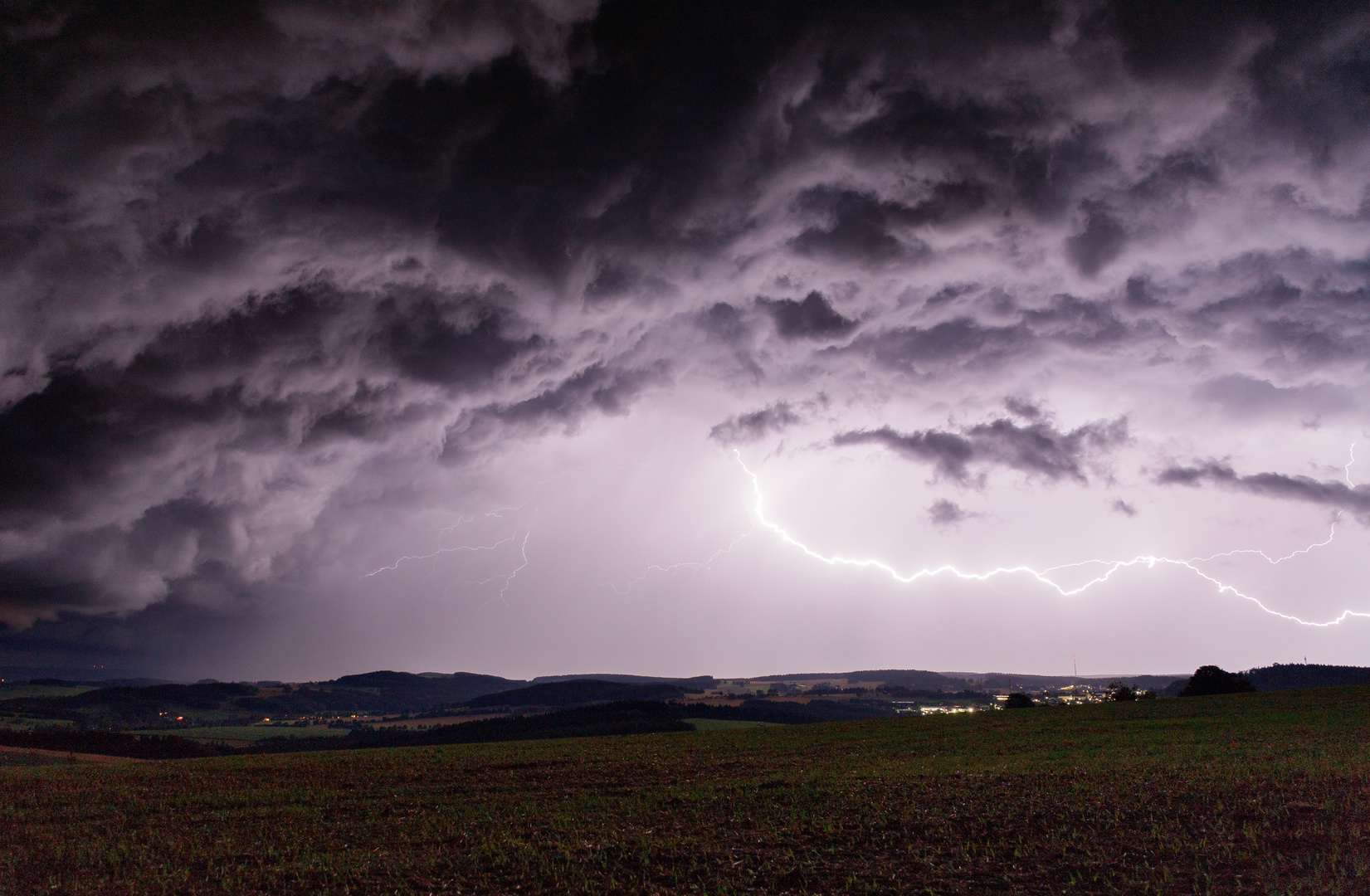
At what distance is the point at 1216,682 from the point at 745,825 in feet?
363

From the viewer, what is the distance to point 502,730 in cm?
14988

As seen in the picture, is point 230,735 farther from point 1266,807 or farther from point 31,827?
point 1266,807

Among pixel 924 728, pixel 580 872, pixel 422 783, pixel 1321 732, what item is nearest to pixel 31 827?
pixel 422 783

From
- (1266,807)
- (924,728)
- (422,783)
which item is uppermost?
(1266,807)

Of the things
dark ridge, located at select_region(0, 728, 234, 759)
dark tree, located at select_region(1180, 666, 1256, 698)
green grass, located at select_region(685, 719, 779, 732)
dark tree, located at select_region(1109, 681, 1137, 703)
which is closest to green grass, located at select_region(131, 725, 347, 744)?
dark ridge, located at select_region(0, 728, 234, 759)

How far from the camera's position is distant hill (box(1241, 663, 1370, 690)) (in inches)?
6453

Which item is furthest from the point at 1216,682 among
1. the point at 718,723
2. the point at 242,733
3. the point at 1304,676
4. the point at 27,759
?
the point at 242,733

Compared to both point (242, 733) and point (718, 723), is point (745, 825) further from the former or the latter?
point (242, 733)

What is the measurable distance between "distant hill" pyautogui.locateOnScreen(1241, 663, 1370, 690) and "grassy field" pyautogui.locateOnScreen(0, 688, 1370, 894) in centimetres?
16530

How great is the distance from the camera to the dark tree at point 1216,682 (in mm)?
99562

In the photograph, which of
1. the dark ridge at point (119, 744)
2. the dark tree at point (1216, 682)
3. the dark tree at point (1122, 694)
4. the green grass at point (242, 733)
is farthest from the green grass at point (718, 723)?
the green grass at point (242, 733)

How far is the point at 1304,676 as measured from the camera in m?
170

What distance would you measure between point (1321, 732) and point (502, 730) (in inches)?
5528

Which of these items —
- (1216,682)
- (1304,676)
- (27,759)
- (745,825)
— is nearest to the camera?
(745,825)
